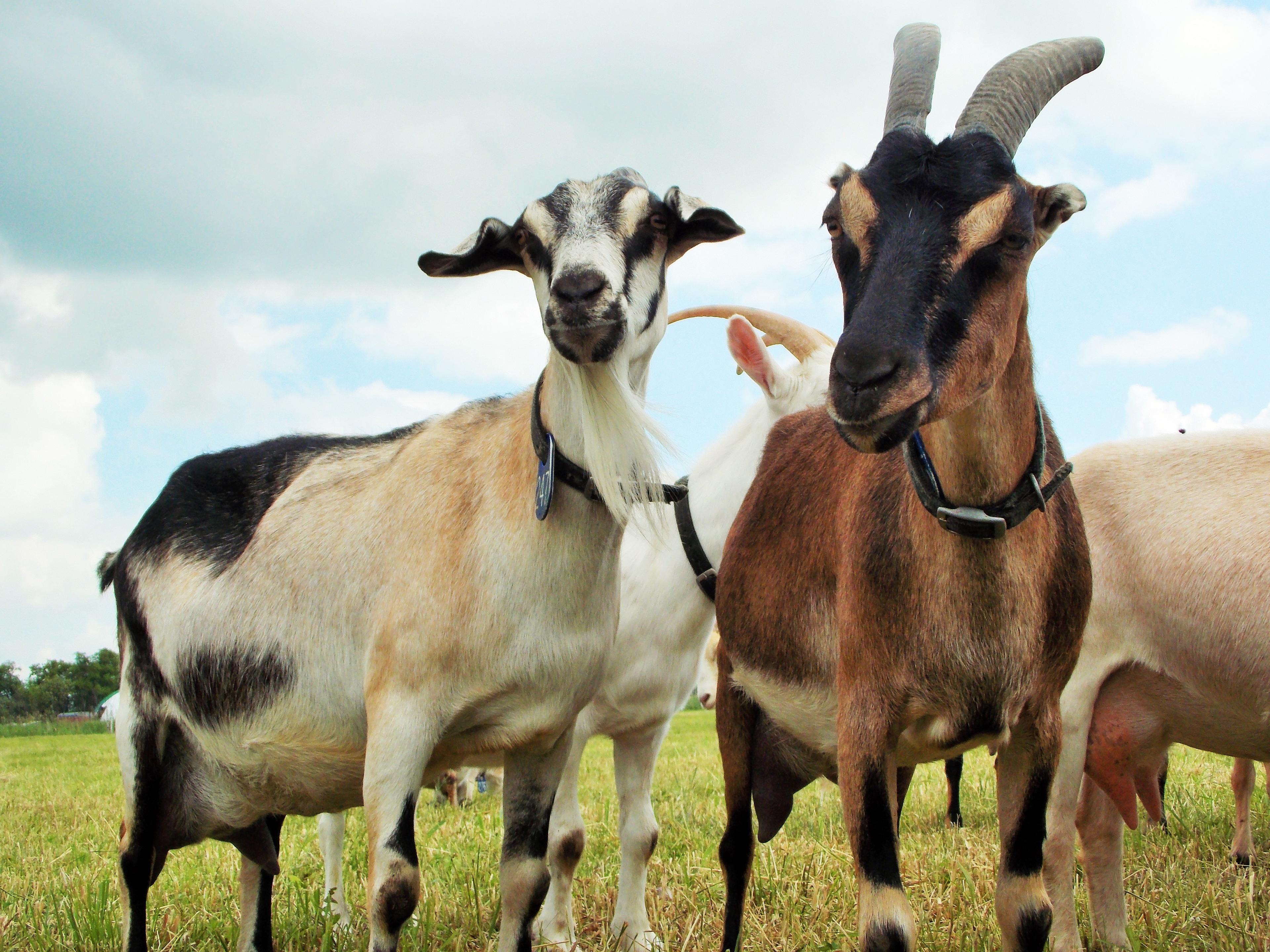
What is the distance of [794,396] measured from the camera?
4.66 meters

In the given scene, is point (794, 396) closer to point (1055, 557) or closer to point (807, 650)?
point (807, 650)

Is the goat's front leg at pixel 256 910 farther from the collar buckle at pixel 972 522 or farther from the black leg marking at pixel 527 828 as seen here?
the collar buckle at pixel 972 522

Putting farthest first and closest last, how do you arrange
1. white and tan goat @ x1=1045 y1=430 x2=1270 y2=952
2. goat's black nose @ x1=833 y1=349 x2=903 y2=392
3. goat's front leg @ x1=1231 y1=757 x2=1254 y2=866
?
goat's front leg @ x1=1231 y1=757 x2=1254 y2=866, white and tan goat @ x1=1045 y1=430 x2=1270 y2=952, goat's black nose @ x1=833 y1=349 x2=903 y2=392

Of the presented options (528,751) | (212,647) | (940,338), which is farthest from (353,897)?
(940,338)

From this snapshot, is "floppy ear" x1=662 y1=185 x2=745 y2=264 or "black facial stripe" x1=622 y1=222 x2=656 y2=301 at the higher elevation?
"floppy ear" x1=662 y1=185 x2=745 y2=264

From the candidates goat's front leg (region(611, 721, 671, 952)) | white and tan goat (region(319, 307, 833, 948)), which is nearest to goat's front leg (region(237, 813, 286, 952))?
white and tan goat (region(319, 307, 833, 948))

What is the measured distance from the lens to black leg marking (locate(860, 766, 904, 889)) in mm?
2611

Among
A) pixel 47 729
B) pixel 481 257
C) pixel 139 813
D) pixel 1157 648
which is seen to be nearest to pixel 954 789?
pixel 1157 648

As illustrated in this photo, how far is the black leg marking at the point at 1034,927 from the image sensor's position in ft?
8.88

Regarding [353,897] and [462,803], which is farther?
[462,803]

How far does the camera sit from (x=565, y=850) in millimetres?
4250

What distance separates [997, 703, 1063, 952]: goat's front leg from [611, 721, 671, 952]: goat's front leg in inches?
62.0

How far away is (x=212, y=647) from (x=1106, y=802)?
3357mm

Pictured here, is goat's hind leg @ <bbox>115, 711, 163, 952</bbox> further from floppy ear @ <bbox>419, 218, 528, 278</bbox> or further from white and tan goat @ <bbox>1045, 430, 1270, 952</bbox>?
white and tan goat @ <bbox>1045, 430, 1270, 952</bbox>
